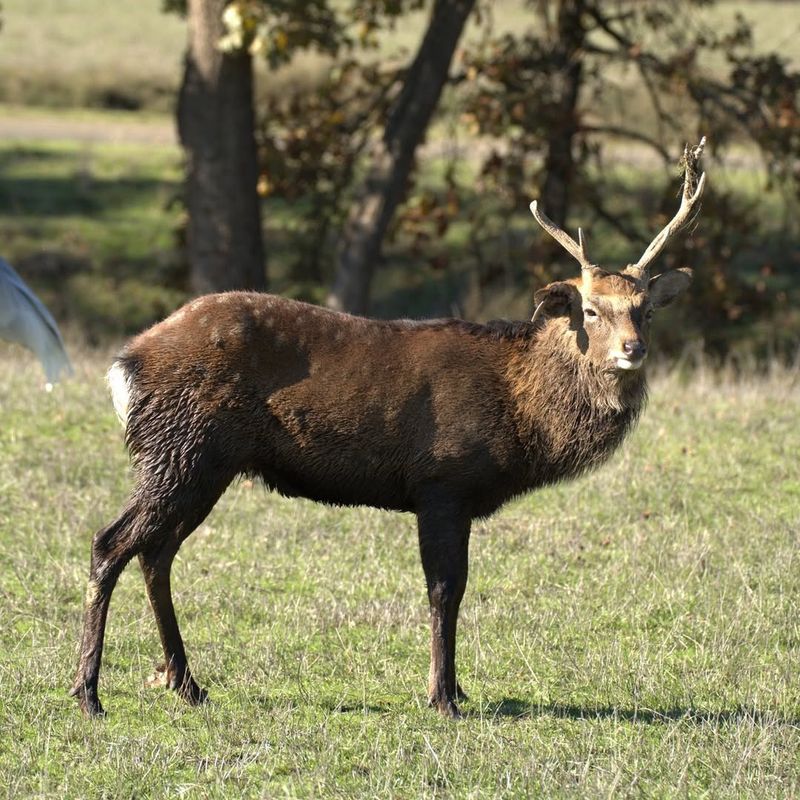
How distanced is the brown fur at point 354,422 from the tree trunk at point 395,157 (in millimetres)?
10433

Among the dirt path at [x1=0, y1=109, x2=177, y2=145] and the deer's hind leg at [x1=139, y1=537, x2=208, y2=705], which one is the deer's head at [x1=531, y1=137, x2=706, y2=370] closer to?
the deer's hind leg at [x1=139, y1=537, x2=208, y2=705]

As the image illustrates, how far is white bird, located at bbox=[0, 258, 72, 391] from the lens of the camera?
350 inches

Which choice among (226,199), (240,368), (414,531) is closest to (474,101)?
(226,199)

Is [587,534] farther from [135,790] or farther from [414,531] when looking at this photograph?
[135,790]

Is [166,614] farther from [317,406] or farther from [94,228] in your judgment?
[94,228]

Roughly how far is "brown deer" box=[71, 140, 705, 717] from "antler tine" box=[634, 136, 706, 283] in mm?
20

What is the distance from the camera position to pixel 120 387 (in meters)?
7.06

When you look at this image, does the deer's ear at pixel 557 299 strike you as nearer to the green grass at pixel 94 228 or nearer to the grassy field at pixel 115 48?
the green grass at pixel 94 228

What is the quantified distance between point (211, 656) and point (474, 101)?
1236cm

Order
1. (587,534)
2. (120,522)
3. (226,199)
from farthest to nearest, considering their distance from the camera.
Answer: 1. (226,199)
2. (587,534)
3. (120,522)

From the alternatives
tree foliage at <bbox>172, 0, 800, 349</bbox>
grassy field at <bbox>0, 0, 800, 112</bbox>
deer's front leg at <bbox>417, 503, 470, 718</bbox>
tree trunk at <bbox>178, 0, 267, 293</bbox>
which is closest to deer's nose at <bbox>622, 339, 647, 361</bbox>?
deer's front leg at <bbox>417, 503, 470, 718</bbox>

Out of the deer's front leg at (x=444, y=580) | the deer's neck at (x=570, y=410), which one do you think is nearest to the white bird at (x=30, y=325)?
the deer's front leg at (x=444, y=580)

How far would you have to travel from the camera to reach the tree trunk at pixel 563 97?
62.0 ft

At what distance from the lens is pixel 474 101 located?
18.9 metres
